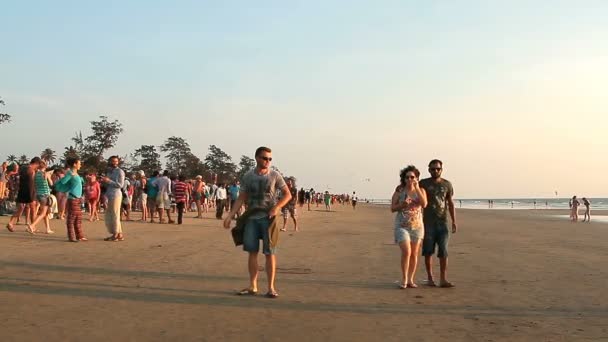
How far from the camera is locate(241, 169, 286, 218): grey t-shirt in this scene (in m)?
7.09

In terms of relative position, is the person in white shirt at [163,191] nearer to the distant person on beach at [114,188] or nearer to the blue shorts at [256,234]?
the distant person on beach at [114,188]

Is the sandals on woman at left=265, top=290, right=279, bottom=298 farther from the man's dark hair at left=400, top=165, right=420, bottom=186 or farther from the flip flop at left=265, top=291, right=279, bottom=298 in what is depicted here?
the man's dark hair at left=400, top=165, right=420, bottom=186

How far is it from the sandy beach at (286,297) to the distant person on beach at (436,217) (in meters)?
0.53

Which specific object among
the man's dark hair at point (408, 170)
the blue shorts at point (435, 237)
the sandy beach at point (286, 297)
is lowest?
the sandy beach at point (286, 297)

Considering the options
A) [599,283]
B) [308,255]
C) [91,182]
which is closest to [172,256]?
[308,255]

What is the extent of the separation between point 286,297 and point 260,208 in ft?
3.80

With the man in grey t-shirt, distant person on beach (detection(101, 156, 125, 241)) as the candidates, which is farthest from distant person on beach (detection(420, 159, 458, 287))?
distant person on beach (detection(101, 156, 125, 241))

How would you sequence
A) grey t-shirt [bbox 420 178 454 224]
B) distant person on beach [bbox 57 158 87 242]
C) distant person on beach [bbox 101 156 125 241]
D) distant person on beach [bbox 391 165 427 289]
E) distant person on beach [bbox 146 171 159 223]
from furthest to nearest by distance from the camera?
distant person on beach [bbox 146 171 159 223]
distant person on beach [bbox 101 156 125 241]
distant person on beach [bbox 57 158 87 242]
grey t-shirt [bbox 420 178 454 224]
distant person on beach [bbox 391 165 427 289]

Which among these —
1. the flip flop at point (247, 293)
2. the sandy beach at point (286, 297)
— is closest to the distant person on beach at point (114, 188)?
the sandy beach at point (286, 297)

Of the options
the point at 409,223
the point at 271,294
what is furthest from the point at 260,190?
the point at 409,223

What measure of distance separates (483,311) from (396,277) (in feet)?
8.51

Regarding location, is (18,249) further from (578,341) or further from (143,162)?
(143,162)

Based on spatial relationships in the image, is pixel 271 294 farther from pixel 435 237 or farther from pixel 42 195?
pixel 42 195

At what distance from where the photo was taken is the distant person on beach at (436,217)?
8.29 m
